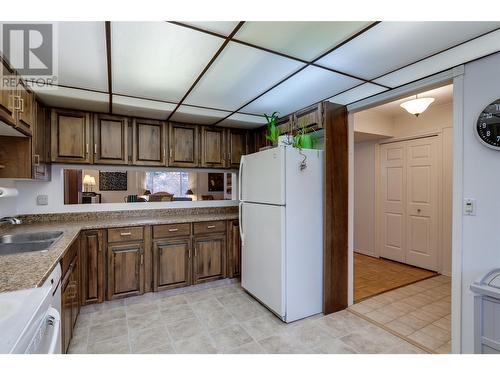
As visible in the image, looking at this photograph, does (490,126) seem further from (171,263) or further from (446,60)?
(171,263)

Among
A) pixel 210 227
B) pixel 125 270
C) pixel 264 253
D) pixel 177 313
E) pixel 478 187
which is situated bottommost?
pixel 177 313

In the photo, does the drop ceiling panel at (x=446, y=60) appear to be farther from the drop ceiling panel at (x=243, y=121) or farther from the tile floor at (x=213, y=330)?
the tile floor at (x=213, y=330)

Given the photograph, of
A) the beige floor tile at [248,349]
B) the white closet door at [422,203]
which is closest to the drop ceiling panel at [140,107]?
the beige floor tile at [248,349]

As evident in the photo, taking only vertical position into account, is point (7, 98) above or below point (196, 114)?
below

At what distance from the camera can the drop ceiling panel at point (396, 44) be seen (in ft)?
5.02

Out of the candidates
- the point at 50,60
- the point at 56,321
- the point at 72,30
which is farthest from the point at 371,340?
the point at 50,60

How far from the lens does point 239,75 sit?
2174mm

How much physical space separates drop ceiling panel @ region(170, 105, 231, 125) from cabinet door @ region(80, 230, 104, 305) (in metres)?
1.62

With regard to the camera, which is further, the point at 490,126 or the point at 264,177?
the point at 264,177

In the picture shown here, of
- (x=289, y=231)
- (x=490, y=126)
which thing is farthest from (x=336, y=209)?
(x=490, y=126)

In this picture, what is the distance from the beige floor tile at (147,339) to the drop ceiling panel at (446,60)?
291cm

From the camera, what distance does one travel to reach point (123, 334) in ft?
7.43

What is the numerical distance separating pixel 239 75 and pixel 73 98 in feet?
5.53
